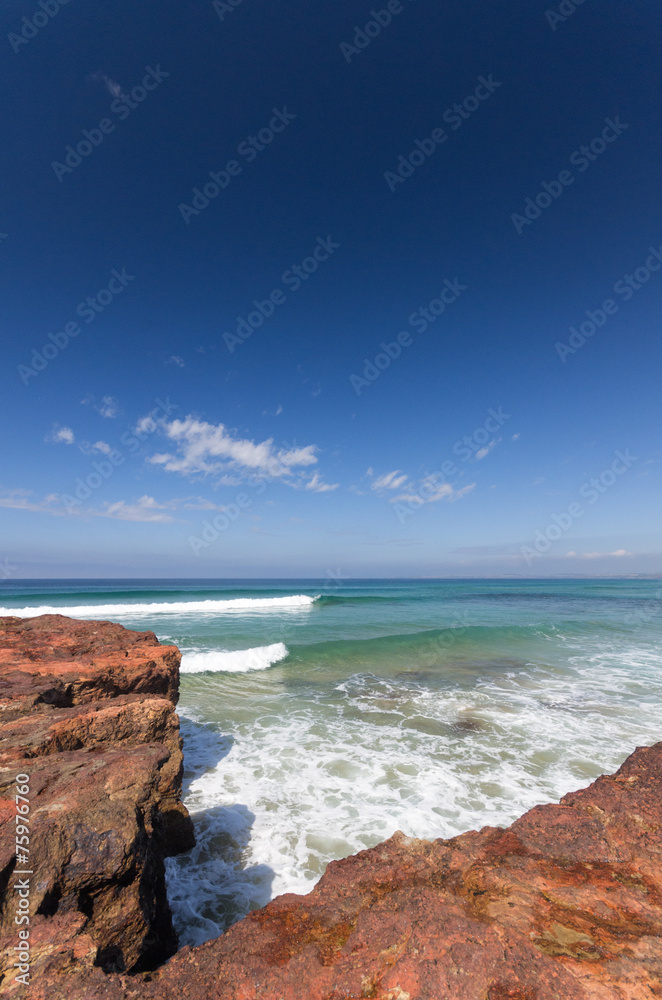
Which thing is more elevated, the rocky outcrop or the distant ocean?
the rocky outcrop

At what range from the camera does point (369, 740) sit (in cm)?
779

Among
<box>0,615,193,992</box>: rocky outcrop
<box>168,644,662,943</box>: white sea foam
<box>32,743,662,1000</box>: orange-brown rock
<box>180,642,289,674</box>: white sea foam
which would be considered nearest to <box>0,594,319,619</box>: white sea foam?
<box>180,642,289,674</box>: white sea foam

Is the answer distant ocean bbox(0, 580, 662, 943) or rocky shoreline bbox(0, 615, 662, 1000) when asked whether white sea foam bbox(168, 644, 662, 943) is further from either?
rocky shoreline bbox(0, 615, 662, 1000)

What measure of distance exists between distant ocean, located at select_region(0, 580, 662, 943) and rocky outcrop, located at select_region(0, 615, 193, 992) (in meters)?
0.94

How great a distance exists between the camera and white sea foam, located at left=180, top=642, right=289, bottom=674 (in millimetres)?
13344

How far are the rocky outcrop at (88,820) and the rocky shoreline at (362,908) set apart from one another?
0.01 m

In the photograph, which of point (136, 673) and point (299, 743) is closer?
point (136, 673)

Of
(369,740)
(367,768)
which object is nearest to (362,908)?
(367,768)

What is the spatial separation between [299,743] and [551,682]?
8064 millimetres

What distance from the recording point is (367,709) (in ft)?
31.0

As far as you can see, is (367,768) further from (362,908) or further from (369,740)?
(362,908)

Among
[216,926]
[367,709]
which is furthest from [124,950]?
[367,709]

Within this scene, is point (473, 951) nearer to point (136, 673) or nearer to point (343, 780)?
point (343, 780)

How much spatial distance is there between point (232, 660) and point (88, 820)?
39.2ft
